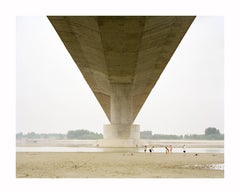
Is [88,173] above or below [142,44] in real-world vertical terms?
below

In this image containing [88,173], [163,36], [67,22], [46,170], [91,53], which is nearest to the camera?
[88,173]

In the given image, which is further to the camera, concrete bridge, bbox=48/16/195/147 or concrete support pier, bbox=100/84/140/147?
concrete support pier, bbox=100/84/140/147

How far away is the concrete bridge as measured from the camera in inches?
614

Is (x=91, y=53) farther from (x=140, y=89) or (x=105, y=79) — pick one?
(x=140, y=89)

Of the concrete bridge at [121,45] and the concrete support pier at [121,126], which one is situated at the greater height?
the concrete bridge at [121,45]

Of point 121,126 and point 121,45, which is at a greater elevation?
point 121,45

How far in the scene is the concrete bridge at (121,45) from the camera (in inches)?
614

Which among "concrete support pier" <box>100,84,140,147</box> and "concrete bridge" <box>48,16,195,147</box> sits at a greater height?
"concrete bridge" <box>48,16,195,147</box>

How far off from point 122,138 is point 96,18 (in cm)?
2595

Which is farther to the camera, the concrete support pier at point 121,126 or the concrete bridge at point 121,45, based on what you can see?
the concrete support pier at point 121,126

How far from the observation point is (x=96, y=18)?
14.8 metres

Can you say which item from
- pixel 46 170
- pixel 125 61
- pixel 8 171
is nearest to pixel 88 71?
pixel 125 61

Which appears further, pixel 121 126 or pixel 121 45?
pixel 121 126

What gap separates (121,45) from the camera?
18984mm
